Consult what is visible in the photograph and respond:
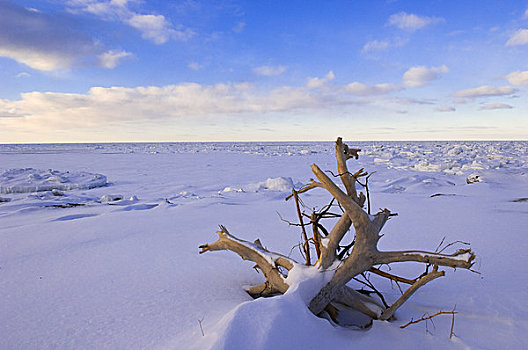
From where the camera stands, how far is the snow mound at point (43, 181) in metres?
6.44

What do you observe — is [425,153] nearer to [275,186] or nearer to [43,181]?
[275,186]

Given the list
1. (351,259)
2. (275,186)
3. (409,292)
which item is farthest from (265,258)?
(275,186)

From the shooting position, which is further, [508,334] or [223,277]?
[223,277]

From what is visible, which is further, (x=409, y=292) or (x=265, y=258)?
(x=265, y=258)

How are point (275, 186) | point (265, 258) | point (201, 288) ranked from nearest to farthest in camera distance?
point (265, 258)
point (201, 288)
point (275, 186)

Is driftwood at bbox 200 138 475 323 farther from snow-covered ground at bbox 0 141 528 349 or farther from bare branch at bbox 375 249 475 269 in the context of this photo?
snow-covered ground at bbox 0 141 528 349

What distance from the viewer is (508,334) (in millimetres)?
1241

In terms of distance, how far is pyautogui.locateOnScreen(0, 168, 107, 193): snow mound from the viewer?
21.1 ft

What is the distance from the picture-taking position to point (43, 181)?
7062mm

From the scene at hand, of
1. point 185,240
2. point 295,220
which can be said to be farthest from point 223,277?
→ point 295,220

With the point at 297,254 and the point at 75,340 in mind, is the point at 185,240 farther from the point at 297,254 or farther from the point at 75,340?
the point at 75,340

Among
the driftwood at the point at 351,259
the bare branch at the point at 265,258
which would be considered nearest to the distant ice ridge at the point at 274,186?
the bare branch at the point at 265,258

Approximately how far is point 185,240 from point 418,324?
1852mm

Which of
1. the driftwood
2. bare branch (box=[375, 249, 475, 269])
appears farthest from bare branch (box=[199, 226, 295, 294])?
bare branch (box=[375, 249, 475, 269])
